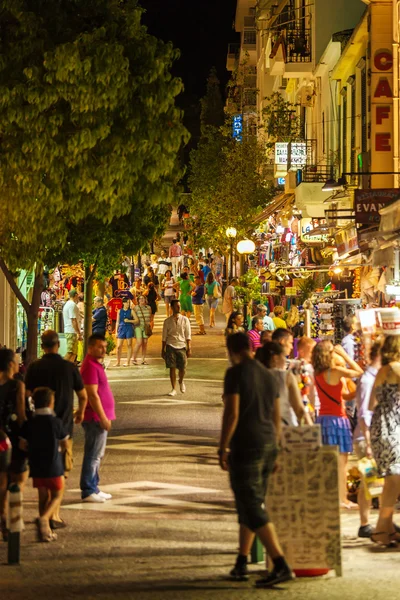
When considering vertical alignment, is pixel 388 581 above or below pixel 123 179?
below

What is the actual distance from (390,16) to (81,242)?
8.38 meters

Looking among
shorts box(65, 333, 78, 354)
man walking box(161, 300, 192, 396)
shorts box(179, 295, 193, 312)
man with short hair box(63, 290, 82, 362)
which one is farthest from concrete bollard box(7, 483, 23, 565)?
shorts box(179, 295, 193, 312)

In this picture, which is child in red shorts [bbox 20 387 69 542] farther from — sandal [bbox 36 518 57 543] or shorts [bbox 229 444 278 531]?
shorts [bbox 229 444 278 531]

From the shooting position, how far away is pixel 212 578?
8711mm

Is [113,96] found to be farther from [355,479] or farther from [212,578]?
[212,578]

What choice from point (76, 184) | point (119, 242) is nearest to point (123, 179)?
point (76, 184)

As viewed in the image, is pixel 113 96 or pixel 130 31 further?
pixel 130 31

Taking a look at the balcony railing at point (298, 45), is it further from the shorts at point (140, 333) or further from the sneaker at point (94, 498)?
the sneaker at point (94, 498)

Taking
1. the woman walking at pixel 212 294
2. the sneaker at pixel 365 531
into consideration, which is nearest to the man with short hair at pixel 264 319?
the sneaker at pixel 365 531

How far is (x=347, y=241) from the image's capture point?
2438cm

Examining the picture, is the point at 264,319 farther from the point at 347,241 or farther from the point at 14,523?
the point at 14,523

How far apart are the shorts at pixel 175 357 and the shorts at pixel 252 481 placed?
41.0ft

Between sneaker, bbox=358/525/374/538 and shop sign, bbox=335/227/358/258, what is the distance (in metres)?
13.0

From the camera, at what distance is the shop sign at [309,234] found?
1197 inches
